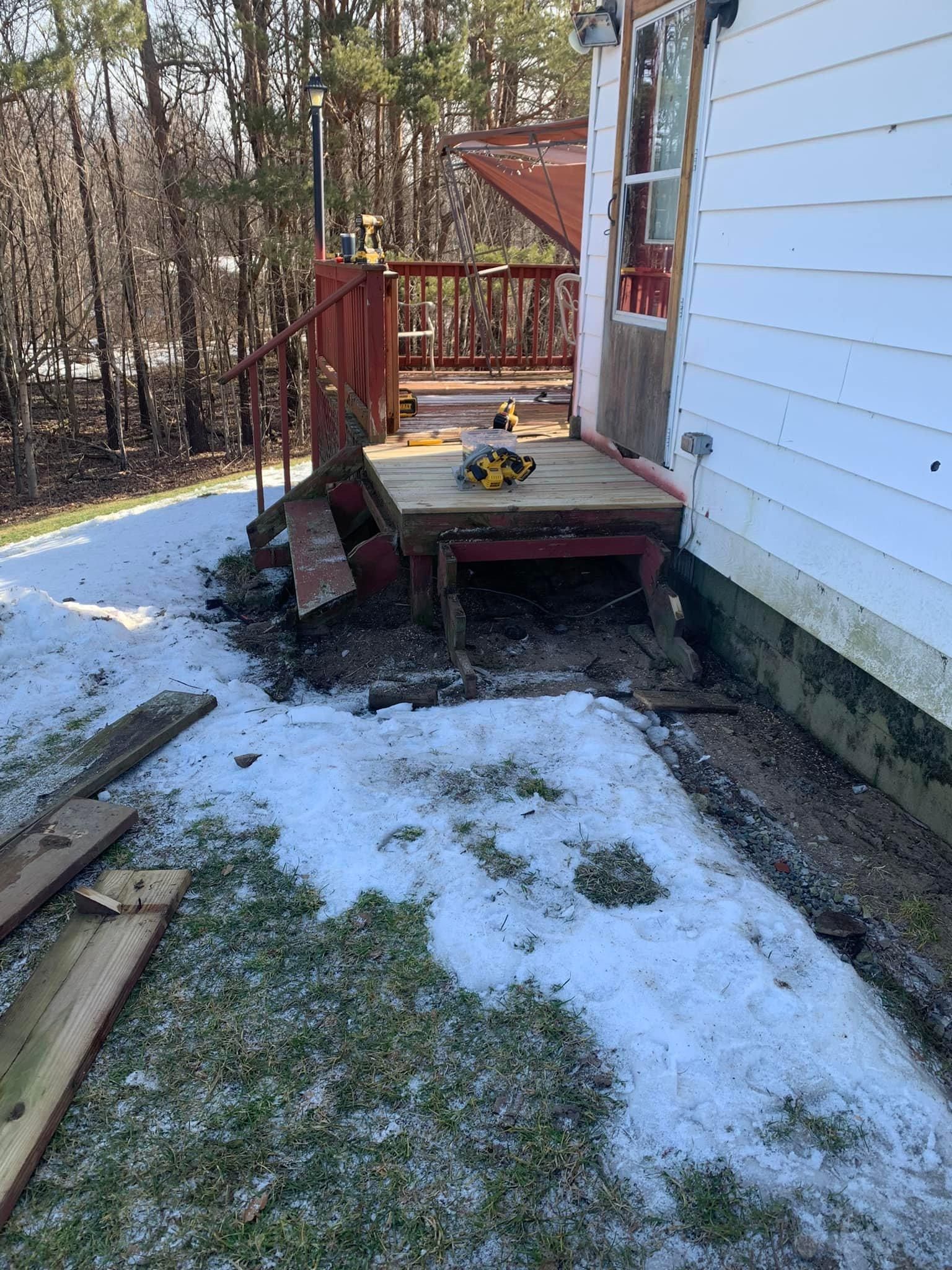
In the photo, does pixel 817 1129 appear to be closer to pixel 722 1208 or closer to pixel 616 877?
pixel 722 1208

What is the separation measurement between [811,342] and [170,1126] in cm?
329

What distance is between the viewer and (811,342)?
351 cm

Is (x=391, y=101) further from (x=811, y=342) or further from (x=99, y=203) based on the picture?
(x=811, y=342)

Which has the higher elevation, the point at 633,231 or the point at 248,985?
the point at 633,231

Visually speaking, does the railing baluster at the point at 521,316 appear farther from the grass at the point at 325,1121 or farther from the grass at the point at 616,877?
the grass at the point at 325,1121

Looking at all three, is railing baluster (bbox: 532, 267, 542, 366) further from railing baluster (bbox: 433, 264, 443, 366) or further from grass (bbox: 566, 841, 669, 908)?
grass (bbox: 566, 841, 669, 908)

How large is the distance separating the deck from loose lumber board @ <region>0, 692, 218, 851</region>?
4.31 feet

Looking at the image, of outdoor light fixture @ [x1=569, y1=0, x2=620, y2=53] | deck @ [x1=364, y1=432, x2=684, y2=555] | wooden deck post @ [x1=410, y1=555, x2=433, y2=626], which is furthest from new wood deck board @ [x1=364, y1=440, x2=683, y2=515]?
outdoor light fixture @ [x1=569, y1=0, x2=620, y2=53]

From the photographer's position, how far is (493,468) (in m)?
4.85

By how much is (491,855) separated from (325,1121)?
100 centimetres

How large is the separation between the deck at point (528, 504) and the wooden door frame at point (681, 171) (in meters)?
0.35

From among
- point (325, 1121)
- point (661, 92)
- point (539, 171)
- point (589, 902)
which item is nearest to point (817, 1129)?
point (589, 902)

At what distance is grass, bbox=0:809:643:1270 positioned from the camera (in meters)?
Answer: 1.87

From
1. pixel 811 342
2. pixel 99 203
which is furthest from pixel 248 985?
pixel 99 203
